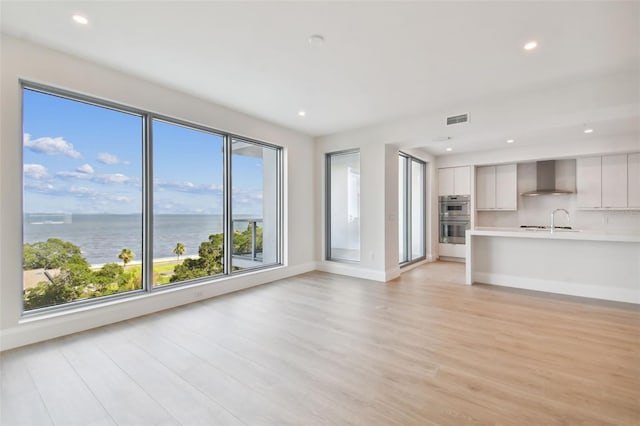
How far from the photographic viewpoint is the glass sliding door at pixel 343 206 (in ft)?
19.5

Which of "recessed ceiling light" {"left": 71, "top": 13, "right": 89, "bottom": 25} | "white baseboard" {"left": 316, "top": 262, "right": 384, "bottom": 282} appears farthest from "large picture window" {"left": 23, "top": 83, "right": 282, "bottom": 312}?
"white baseboard" {"left": 316, "top": 262, "right": 384, "bottom": 282}

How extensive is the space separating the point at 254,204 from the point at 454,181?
5.20m

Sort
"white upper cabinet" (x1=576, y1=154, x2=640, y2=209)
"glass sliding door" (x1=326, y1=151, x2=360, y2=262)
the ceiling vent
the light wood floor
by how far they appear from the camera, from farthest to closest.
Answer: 1. "glass sliding door" (x1=326, y1=151, x2=360, y2=262)
2. "white upper cabinet" (x1=576, y1=154, x2=640, y2=209)
3. the ceiling vent
4. the light wood floor

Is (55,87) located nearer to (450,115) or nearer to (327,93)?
(327,93)

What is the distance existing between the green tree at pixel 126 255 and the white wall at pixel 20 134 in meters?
0.50

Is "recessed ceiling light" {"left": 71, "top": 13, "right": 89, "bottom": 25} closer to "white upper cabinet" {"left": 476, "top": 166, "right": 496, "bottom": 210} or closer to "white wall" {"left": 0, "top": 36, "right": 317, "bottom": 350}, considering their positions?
"white wall" {"left": 0, "top": 36, "right": 317, "bottom": 350}

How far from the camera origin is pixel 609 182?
5.70m

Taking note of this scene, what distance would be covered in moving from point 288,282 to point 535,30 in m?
4.68

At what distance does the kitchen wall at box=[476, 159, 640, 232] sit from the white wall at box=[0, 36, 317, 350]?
6.39 meters

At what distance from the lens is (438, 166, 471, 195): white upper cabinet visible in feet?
23.6

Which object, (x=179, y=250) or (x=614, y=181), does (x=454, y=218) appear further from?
(x=179, y=250)

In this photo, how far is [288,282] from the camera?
5.22 m

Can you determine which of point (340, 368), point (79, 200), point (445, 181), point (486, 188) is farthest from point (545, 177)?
point (79, 200)

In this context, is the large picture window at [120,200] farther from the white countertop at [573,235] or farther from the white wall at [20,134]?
the white countertop at [573,235]
